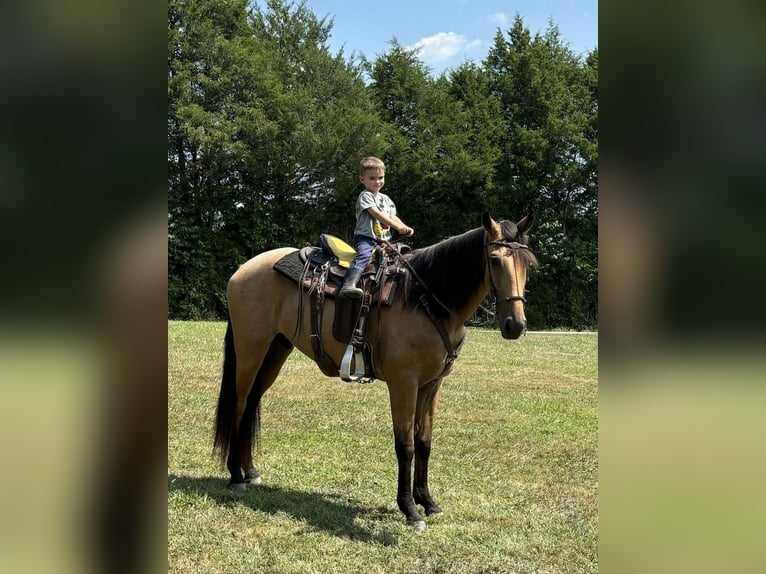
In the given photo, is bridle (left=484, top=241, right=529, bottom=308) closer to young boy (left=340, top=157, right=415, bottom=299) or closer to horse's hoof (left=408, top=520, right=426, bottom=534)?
young boy (left=340, top=157, right=415, bottom=299)

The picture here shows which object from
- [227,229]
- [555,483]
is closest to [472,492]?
[555,483]

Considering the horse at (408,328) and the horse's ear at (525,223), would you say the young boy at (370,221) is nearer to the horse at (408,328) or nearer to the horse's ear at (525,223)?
the horse at (408,328)

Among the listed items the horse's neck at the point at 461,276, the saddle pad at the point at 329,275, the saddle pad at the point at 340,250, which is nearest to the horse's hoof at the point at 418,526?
the horse's neck at the point at 461,276

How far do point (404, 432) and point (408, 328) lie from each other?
72 cm

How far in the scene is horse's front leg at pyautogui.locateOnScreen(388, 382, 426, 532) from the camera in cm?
379

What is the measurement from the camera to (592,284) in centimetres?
2159

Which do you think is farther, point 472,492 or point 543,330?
point 543,330

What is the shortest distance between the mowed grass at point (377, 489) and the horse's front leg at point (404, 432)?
17 centimetres

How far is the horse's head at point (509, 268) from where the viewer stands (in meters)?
3.24

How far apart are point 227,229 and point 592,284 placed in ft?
48.1
